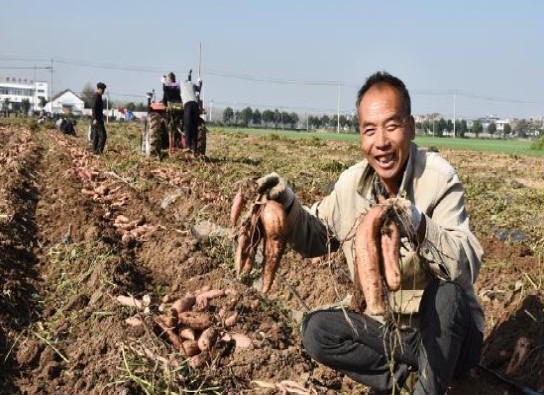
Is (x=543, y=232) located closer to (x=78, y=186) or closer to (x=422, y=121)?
(x=78, y=186)

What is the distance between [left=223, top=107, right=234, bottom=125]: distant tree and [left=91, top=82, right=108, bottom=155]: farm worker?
153 feet

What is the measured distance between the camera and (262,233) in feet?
9.36

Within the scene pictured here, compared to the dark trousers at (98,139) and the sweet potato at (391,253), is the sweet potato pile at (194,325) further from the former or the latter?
the dark trousers at (98,139)

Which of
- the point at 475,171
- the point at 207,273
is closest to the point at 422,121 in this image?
the point at 475,171

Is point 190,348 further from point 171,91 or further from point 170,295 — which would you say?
point 171,91

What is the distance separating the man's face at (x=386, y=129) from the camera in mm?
2768

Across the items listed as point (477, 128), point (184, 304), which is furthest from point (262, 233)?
point (477, 128)

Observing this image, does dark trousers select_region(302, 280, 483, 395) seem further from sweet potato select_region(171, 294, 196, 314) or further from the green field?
the green field

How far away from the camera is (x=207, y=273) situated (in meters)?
5.18

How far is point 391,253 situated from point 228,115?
200 ft

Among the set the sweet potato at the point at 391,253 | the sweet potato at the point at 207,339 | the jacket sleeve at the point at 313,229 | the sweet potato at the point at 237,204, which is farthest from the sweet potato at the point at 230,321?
the sweet potato at the point at 391,253

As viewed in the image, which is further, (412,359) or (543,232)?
(543,232)

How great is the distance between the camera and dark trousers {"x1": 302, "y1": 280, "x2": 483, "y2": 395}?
8.84 ft

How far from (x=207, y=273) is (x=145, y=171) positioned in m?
5.59
